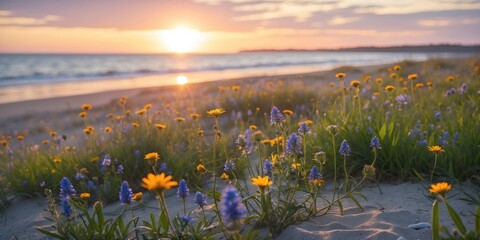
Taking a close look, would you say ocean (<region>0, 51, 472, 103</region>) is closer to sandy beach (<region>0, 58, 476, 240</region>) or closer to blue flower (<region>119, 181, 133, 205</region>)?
sandy beach (<region>0, 58, 476, 240</region>)

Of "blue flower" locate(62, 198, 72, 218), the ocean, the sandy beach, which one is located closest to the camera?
"blue flower" locate(62, 198, 72, 218)

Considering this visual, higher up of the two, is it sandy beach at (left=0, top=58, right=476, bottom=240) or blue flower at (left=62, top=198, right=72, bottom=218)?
blue flower at (left=62, top=198, right=72, bottom=218)

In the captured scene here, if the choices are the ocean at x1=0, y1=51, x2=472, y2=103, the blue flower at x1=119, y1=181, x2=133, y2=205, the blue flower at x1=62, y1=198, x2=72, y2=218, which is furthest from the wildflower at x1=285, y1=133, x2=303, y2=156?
the ocean at x1=0, y1=51, x2=472, y2=103

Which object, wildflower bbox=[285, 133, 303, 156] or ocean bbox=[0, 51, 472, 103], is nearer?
wildflower bbox=[285, 133, 303, 156]

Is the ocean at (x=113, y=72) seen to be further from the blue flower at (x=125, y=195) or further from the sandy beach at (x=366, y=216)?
the blue flower at (x=125, y=195)

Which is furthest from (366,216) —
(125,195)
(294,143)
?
(125,195)

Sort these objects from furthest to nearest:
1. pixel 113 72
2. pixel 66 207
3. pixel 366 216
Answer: pixel 113 72, pixel 366 216, pixel 66 207

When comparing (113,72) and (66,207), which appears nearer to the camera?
(66,207)

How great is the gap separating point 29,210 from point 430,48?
310 feet

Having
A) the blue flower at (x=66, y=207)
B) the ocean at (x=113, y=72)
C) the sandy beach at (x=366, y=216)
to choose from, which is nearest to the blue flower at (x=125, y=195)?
the blue flower at (x=66, y=207)

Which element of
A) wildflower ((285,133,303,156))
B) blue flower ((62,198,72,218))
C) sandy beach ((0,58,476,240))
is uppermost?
wildflower ((285,133,303,156))

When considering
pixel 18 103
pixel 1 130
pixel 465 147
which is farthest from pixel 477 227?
pixel 18 103

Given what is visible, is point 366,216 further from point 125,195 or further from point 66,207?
A: point 66,207

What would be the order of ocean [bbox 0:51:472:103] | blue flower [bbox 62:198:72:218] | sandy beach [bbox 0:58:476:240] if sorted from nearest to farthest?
blue flower [bbox 62:198:72:218] → sandy beach [bbox 0:58:476:240] → ocean [bbox 0:51:472:103]
